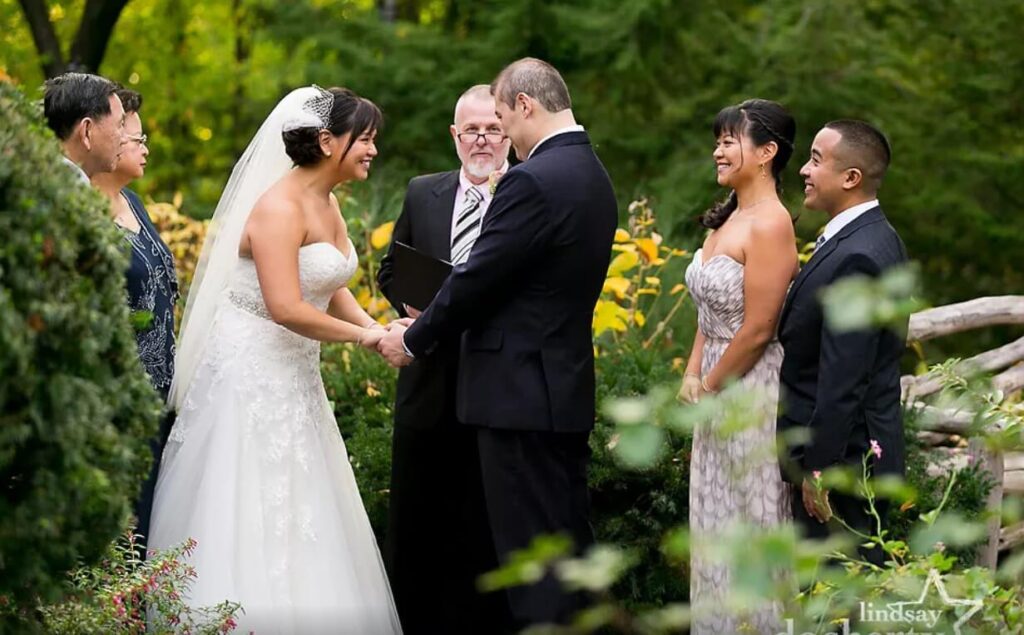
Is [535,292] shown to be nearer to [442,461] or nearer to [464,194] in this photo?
[464,194]

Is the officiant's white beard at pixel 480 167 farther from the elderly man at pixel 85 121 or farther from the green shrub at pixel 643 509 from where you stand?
the elderly man at pixel 85 121

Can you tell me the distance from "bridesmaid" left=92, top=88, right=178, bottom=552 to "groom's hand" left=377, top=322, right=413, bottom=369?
77 centimetres

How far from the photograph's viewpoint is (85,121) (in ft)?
15.2

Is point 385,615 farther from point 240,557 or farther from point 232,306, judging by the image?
point 232,306

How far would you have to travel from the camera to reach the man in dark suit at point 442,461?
16.9 ft

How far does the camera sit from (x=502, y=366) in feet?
15.0

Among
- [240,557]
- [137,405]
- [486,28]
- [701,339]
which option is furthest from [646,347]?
[486,28]

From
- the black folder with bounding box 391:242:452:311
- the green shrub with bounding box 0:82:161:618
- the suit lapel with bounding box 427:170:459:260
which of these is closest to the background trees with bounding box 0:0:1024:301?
the suit lapel with bounding box 427:170:459:260

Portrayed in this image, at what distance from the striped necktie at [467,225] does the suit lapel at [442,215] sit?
1.1 inches

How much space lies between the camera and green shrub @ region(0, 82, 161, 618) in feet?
8.73

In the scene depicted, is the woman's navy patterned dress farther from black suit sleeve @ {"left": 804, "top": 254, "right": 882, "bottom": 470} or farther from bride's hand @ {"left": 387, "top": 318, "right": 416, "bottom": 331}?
black suit sleeve @ {"left": 804, "top": 254, "right": 882, "bottom": 470}

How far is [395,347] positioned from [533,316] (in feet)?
1.94

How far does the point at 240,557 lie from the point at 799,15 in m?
8.09

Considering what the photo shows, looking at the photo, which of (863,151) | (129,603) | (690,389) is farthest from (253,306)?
(863,151)
